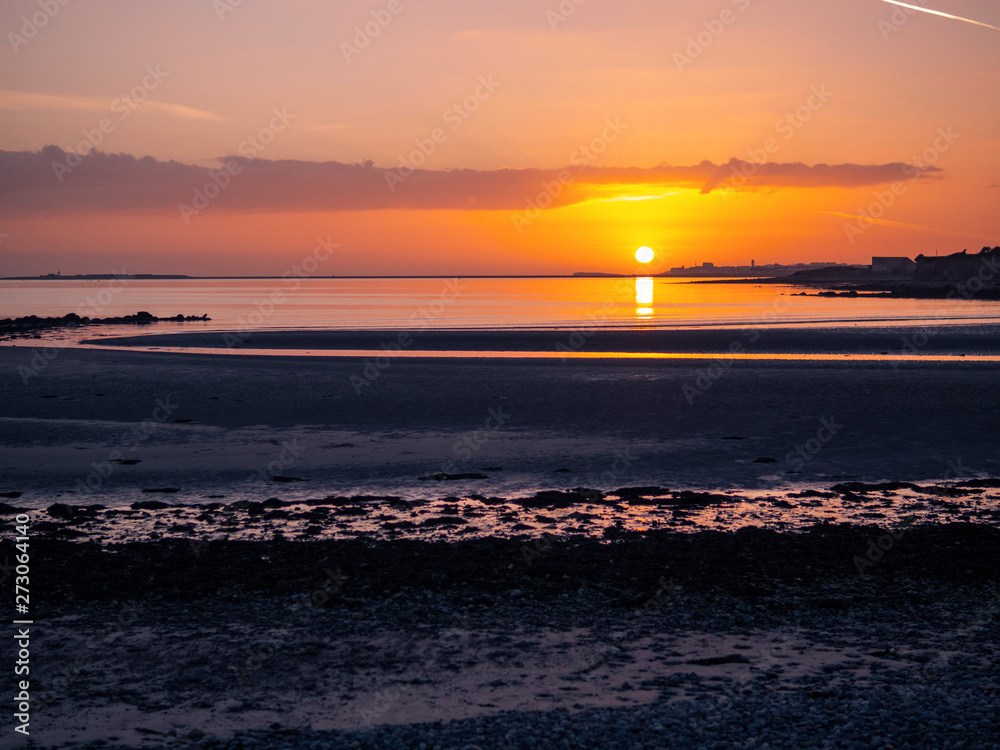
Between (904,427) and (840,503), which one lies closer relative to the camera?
(840,503)

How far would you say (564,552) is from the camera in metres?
10.7

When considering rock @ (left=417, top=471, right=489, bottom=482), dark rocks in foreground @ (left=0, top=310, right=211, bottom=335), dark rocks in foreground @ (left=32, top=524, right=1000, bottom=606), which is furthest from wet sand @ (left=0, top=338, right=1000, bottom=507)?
dark rocks in foreground @ (left=0, top=310, right=211, bottom=335)

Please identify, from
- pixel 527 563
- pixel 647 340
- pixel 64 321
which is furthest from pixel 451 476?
pixel 64 321

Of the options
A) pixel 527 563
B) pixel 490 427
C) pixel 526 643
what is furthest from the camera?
pixel 490 427

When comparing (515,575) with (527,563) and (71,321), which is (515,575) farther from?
(71,321)

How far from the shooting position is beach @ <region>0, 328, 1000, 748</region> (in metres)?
6.67

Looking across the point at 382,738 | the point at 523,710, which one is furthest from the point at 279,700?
the point at 523,710

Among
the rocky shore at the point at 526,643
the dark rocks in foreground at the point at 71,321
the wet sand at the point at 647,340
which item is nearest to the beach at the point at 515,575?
the rocky shore at the point at 526,643

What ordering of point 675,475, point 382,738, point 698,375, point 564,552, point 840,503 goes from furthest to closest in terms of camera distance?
point 698,375
point 675,475
point 840,503
point 564,552
point 382,738

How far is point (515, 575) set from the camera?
9945 mm

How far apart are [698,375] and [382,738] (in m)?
23.8

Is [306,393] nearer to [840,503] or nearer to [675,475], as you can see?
[675,475]

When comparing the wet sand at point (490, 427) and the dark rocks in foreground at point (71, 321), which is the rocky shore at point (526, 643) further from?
the dark rocks in foreground at point (71, 321)

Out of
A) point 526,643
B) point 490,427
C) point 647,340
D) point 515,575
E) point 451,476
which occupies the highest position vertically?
point 647,340
